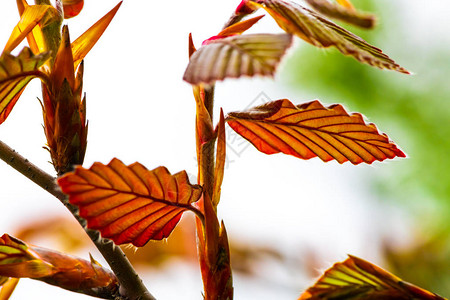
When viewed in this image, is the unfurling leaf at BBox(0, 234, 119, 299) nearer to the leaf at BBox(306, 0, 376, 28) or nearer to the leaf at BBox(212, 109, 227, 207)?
the leaf at BBox(212, 109, 227, 207)

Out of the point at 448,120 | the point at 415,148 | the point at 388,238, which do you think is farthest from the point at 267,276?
the point at 448,120

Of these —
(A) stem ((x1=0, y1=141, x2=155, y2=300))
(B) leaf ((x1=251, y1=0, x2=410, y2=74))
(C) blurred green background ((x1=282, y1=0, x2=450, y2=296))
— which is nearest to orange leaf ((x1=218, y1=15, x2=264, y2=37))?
(B) leaf ((x1=251, y1=0, x2=410, y2=74))

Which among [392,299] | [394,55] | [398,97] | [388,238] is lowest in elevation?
[392,299]

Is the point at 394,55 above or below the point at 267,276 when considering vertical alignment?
above

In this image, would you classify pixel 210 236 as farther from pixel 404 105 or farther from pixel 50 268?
pixel 404 105

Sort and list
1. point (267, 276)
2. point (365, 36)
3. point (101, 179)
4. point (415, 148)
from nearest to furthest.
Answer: point (101, 179) < point (267, 276) < point (415, 148) < point (365, 36)

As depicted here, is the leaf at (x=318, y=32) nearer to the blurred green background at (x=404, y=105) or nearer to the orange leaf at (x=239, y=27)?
the orange leaf at (x=239, y=27)

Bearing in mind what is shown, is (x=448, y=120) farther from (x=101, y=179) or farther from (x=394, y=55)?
(x=101, y=179)
